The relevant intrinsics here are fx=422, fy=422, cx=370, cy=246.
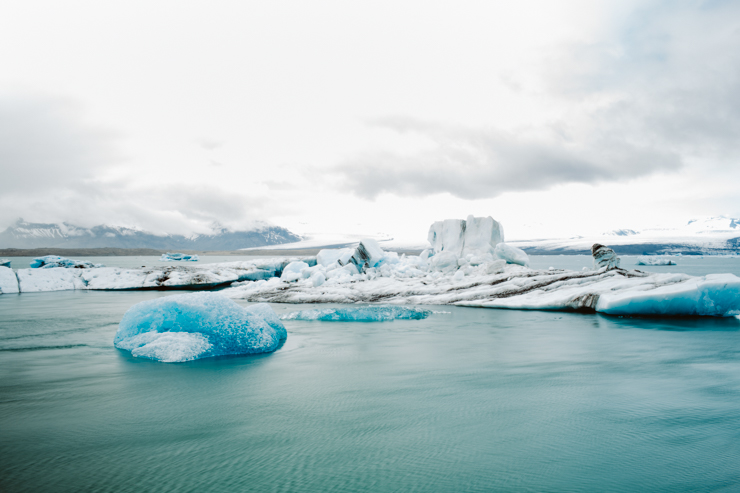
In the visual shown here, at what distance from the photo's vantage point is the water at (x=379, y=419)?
2773 mm

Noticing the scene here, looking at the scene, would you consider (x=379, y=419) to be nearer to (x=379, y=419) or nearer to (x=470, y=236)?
(x=379, y=419)

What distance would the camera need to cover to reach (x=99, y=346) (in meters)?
7.50

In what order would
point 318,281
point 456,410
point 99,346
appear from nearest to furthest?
point 456,410 < point 99,346 < point 318,281

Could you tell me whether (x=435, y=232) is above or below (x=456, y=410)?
above

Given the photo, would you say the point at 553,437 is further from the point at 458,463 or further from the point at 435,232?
the point at 435,232

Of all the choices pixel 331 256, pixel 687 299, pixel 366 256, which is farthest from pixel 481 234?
pixel 687 299

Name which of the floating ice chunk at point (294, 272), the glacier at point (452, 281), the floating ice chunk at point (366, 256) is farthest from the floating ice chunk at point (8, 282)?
the floating ice chunk at point (366, 256)

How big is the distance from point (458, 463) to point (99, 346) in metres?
7.08

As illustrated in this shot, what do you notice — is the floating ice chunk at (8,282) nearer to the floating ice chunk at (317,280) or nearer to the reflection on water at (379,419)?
the floating ice chunk at (317,280)

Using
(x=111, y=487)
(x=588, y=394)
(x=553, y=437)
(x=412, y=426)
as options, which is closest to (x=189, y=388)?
(x=111, y=487)

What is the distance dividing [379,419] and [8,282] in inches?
890

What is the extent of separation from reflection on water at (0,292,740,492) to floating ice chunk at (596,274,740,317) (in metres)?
2.73

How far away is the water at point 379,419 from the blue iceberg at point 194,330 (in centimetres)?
26

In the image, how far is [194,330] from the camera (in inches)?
259
